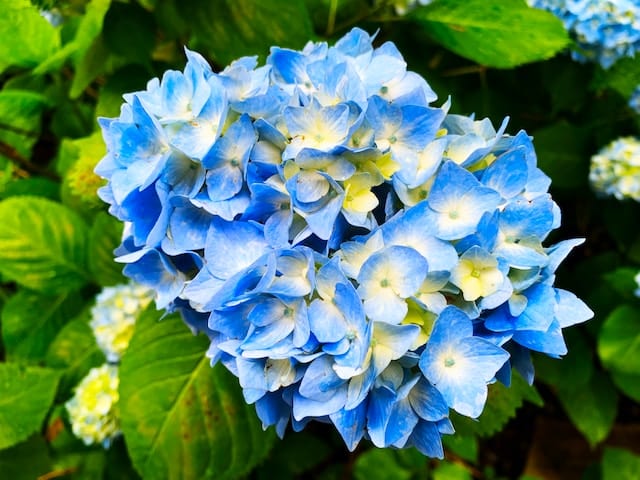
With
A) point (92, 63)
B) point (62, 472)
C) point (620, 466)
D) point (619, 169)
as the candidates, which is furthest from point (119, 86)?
point (620, 466)

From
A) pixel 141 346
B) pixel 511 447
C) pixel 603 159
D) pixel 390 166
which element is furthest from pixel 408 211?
pixel 511 447

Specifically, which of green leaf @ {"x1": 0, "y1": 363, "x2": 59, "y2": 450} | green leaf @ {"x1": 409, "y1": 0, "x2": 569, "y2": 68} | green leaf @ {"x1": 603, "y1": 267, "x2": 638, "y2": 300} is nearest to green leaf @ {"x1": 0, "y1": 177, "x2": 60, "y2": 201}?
green leaf @ {"x1": 0, "y1": 363, "x2": 59, "y2": 450}

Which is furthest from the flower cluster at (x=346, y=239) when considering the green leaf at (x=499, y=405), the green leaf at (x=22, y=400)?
the green leaf at (x=22, y=400)

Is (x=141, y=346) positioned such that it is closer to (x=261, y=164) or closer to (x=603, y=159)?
(x=261, y=164)

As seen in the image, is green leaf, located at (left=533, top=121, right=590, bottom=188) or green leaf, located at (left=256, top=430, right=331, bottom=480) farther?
green leaf, located at (left=256, top=430, right=331, bottom=480)

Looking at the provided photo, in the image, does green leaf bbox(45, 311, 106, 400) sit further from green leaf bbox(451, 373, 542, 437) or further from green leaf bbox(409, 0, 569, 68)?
green leaf bbox(409, 0, 569, 68)

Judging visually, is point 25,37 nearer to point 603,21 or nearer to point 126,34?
point 126,34

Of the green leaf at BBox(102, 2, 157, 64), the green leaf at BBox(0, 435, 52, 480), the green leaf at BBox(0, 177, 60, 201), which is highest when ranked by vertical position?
the green leaf at BBox(102, 2, 157, 64)

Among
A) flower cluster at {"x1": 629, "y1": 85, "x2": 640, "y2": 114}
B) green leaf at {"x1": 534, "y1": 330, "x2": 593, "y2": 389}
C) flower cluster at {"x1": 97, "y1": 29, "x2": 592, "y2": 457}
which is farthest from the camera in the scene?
green leaf at {"x1": 534, "y1": 330, "x2": 593, "y2": 389}
